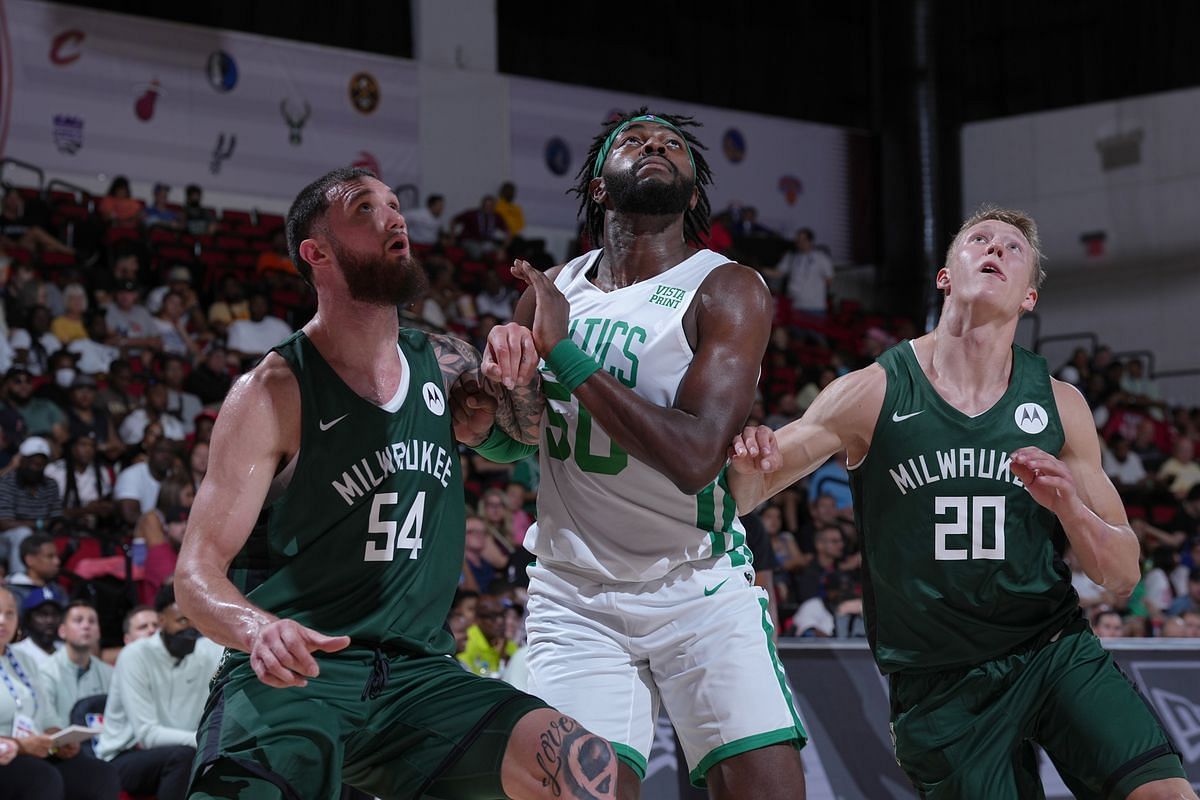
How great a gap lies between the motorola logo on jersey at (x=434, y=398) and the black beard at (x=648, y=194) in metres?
0.80

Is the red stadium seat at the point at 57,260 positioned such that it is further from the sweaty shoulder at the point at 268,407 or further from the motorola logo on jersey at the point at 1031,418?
the motorola logo on jersey at the point at 1031,418

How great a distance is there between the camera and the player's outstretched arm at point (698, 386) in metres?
3.91

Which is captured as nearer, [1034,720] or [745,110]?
[1034,720]

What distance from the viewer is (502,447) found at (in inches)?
173

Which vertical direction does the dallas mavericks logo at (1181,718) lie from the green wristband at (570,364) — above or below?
below

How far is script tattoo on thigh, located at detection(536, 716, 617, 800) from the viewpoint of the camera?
354cm

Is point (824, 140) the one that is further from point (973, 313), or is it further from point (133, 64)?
point (973, 313)

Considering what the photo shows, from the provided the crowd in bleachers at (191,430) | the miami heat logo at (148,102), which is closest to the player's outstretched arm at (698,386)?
the crowd in bleachers at (191,430)

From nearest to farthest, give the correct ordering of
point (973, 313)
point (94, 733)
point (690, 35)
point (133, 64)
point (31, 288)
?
1. point (973, 313)
2. point (94, 733)
3. point (31, 288)
4. point (133, 64)
5. point (690, 35)

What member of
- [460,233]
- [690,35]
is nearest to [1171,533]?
[460,233]

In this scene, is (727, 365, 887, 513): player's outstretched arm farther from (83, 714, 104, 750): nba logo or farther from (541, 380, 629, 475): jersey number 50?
(83, 714, 104, 750): nba logo

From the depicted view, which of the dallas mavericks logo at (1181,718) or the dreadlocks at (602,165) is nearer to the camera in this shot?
the dreadlocks at (602,165)

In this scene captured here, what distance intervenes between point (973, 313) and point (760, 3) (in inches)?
744

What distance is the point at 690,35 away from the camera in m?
21.7
